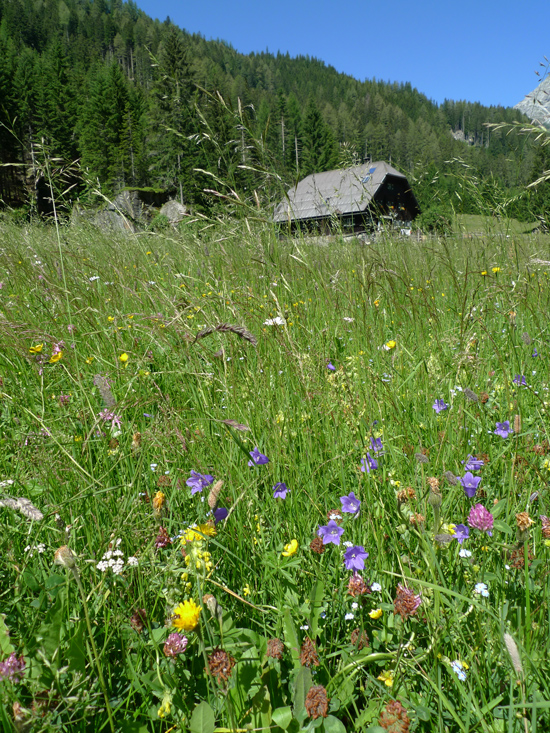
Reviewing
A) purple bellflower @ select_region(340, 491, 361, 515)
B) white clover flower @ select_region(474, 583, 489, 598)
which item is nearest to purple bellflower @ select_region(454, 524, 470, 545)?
white clover flower @ select_region(474, 583, 489, 598)

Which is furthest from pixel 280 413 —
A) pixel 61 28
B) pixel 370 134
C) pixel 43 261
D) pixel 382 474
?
pixel 61 28

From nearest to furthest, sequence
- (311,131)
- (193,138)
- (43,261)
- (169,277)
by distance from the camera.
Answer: (193,138), (169,277), (43,261), (311,131)

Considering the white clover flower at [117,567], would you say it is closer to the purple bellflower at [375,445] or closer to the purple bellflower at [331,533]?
the purple bellflower at [331,533]

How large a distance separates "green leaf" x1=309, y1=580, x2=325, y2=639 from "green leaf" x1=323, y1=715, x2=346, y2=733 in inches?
6.3

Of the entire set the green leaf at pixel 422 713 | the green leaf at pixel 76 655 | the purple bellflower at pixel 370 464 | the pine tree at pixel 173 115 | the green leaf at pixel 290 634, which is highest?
the pine tree at pixel 173 115

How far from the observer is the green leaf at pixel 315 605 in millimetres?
874

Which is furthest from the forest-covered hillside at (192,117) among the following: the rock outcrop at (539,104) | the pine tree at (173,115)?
the rock outcrop at (539,104)

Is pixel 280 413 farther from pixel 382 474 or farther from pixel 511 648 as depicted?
pixel 511 648

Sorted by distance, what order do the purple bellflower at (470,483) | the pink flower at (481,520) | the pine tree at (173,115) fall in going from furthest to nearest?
the pine tree at (173,115)
the purple bellflower at (470,483)
the pink flower at (481,520)

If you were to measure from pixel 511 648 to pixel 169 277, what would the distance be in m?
3.33

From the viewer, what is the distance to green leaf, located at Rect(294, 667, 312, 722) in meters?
0.73

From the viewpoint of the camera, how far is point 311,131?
46719 millimetres

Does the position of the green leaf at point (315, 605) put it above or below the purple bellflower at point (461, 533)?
below

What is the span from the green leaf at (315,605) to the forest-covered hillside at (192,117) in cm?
170
